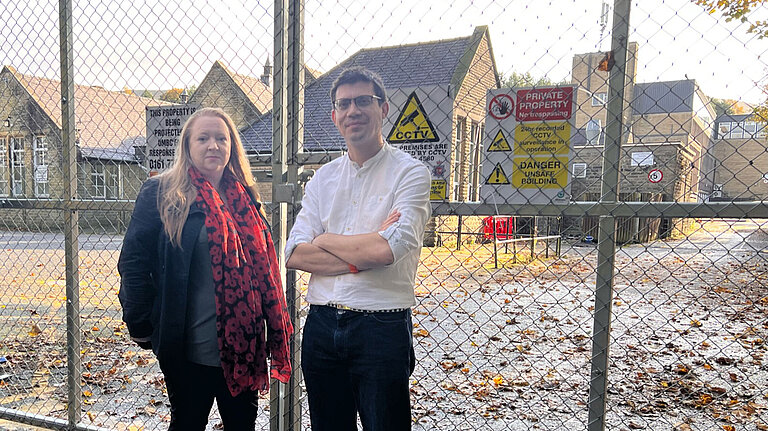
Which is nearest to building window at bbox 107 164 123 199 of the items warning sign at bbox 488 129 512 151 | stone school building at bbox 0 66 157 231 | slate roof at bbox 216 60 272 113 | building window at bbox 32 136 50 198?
stone school building at bbox 0 66 157 231

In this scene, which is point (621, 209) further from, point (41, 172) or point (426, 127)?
point (41, 172)

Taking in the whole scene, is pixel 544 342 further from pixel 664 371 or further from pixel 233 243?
pixel 233 243

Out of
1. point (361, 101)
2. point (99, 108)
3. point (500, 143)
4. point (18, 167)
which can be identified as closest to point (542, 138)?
point (500, 143)

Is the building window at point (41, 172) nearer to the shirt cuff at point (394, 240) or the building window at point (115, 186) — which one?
the building window at point (115, 186)

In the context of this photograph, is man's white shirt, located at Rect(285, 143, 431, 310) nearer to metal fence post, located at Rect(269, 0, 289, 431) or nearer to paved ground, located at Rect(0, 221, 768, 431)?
metal fence post, located at Rect(269, 0, 289, 431)

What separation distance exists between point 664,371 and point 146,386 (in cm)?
520

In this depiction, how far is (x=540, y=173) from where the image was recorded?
227 cm

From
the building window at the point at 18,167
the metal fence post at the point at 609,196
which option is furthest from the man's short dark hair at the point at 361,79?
the building window at the point at 18,167

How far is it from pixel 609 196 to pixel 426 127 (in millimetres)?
887

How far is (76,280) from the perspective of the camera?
10.9ft

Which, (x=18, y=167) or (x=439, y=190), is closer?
(x=439, y=190)

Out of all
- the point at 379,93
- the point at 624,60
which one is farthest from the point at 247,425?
the point at 624,60

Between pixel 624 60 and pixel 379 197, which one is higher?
pixel 624 60

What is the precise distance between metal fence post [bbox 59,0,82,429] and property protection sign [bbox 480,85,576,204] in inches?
106
